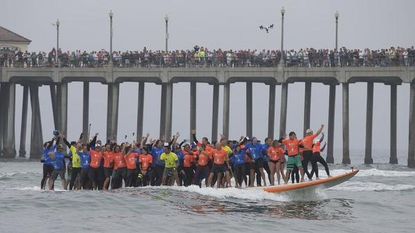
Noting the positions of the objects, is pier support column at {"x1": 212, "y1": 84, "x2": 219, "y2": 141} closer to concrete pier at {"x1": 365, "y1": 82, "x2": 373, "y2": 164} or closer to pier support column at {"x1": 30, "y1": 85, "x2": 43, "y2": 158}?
concrete pier at {"x1": 365, "y1": 82, "x2": 373, "y2": 164}

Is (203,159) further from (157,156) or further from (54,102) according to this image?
(54,102)

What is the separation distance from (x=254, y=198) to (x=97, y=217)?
6.69m

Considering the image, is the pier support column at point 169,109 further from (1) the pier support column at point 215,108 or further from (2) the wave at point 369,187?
(2) the wave at point 369,187

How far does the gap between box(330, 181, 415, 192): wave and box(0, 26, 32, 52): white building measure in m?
42.2

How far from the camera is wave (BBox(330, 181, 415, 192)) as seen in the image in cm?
4639

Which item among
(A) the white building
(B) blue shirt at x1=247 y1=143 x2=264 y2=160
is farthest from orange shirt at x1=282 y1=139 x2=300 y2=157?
(A) the white building

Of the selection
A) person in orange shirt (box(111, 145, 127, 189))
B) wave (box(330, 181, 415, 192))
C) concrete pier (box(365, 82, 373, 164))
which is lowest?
wave (box(330, 181, 415, 192))

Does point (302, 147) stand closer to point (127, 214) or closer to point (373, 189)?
point (127, 214)

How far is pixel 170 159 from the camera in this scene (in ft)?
126

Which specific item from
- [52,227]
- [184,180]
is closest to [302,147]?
[184,180]

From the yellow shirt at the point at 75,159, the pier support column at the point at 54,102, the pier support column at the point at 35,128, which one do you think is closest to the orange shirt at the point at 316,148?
the yellow shirt at the point at 75,159

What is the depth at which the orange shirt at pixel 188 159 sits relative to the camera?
38.8m

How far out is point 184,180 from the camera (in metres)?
39.4

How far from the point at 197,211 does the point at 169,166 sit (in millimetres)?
5811
